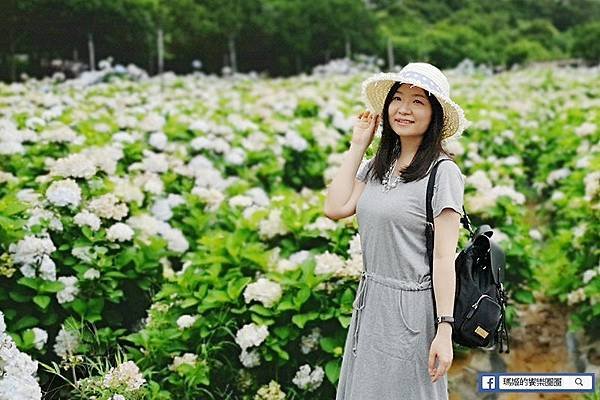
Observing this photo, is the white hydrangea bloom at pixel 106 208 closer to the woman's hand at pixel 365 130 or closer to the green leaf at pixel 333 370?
the green leaf at pixel 333 370

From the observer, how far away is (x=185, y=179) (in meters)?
5.02

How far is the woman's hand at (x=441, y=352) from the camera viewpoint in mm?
1959

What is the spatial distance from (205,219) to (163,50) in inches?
285

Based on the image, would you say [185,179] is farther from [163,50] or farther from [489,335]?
[163,50]

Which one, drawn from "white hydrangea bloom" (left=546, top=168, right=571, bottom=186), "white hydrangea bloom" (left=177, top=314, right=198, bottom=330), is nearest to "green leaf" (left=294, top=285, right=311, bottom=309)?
"white hydrangea bloom" (left=177, top=314, right=198, bottom=330)

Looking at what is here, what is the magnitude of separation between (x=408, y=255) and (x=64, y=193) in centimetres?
201

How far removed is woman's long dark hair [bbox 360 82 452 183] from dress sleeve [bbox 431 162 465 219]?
0.16 feet

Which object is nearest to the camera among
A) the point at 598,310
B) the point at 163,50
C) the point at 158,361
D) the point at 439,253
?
the point at 439,253

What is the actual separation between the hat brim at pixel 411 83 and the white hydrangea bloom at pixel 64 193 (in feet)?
5.72

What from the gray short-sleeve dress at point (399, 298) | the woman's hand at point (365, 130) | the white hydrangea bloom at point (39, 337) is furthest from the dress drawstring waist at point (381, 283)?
the white hydrangea bloom at point (39, 337)

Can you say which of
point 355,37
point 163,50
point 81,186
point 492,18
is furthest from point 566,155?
point 492,18

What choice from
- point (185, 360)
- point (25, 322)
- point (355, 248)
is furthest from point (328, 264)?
point (25, 322)

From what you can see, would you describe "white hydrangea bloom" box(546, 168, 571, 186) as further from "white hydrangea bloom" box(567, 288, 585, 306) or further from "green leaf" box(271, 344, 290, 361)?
"green leaf" box(271, 344, 290, 361)

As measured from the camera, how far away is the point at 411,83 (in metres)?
2.08
